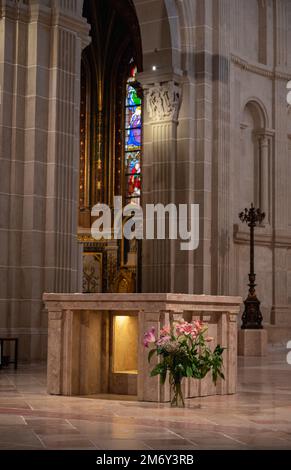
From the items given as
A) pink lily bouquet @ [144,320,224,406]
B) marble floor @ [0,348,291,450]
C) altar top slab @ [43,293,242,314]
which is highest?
altar top slab @ [43,293,242,314]

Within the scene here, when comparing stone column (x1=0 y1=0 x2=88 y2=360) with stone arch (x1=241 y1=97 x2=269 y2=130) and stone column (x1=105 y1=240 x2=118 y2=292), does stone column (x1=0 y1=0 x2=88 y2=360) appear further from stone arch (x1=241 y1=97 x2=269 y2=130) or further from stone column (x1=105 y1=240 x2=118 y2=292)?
stone column (x1=105 y1=240 x2=118 y2=292)

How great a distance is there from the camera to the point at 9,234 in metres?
16.3

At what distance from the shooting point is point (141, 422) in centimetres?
796

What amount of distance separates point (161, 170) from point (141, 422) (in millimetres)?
14768

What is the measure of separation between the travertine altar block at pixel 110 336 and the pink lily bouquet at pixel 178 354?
9.9 inches

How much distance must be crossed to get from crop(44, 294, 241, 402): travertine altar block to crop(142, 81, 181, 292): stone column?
10.8 m

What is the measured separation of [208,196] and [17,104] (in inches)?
289

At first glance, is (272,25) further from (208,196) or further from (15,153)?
(15,153)

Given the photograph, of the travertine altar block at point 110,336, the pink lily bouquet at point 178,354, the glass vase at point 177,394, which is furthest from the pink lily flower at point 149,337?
the glass vase at point 177,394

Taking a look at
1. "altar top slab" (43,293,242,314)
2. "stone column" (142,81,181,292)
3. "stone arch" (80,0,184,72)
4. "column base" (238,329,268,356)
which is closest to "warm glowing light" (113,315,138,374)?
"altar top slab" (43,293,242,314)

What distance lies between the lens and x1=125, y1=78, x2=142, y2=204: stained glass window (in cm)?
3256

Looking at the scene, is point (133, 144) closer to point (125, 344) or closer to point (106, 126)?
point (106, 126)

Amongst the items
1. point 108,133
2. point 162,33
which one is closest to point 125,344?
point 162,33

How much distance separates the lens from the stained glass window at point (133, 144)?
107ft
